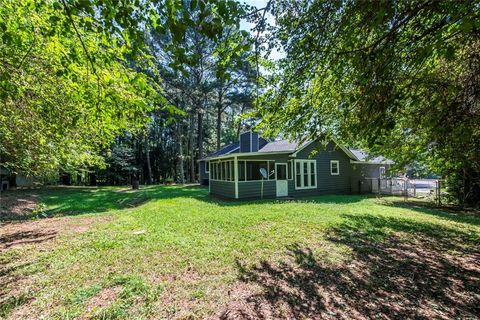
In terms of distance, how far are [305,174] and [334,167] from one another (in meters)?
2.76

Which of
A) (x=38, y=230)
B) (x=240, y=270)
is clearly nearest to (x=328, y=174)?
(x=240, y=270)

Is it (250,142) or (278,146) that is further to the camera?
(250,142)

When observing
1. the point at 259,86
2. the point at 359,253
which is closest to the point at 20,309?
the point at 259,86

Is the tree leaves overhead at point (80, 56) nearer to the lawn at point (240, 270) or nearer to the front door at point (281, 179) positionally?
the lawn at point (240, 270)

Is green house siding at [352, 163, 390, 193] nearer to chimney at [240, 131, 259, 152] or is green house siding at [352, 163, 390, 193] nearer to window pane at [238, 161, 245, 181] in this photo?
chimney at [240, 131, 259, 152]

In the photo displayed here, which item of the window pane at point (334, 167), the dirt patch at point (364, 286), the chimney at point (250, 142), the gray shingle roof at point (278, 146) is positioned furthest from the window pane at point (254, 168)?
the dirt patch at point (364, 286)

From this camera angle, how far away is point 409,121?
5.22 metres

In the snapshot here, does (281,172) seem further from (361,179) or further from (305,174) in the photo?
(361,179)

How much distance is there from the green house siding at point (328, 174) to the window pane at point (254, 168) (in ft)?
6.78

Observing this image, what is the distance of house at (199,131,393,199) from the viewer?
13.1 meters

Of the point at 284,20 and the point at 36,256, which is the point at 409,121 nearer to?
the point at 284,20

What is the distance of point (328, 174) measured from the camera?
15914 millimetres

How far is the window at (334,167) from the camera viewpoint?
16.1 metres

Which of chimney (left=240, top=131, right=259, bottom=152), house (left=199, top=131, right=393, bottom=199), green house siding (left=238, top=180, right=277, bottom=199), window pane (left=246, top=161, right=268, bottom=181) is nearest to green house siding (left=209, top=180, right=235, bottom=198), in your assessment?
house (left=199, top=131, right=393, bottom=199)
